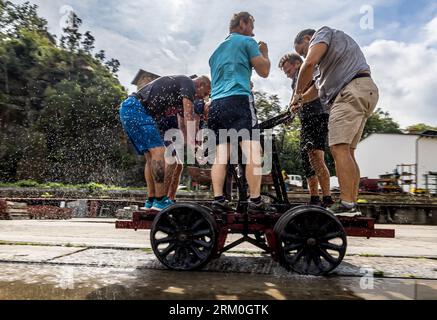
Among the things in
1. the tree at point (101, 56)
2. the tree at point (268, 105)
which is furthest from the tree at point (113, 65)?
the tree at point (268, 105)

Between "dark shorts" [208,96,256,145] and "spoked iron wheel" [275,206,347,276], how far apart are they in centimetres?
78

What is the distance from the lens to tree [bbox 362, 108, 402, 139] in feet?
226

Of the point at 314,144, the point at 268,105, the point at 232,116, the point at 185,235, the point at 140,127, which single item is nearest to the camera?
the point at 185,235

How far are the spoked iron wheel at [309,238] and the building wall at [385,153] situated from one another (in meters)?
40.8

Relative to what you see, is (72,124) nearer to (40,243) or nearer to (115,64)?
(115,64)

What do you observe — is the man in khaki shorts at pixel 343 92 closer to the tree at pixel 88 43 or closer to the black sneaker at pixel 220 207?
the black sneaker at pixel 220 207

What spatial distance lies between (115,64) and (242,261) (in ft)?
269

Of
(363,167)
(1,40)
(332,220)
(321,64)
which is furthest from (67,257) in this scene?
(1,40)

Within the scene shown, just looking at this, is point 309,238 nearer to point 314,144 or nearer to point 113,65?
point 314,144

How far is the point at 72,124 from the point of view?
45.5m

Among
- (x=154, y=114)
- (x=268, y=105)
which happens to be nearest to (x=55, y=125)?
(x=268, y=105)

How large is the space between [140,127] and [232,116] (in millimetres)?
1084

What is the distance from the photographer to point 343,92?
3195mm

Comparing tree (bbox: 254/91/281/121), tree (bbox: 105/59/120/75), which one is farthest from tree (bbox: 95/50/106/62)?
tree (bbox: 254/91/281/121)
